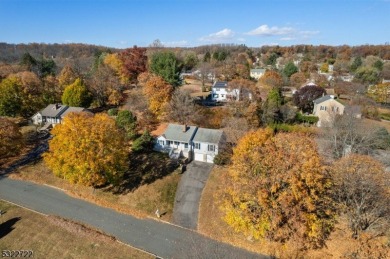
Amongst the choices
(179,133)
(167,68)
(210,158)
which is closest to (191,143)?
(179,133)

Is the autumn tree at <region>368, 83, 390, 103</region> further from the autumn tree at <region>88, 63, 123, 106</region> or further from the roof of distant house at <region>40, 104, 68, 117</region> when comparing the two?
the roof of distant house at <region>40, 104, 68, 117</region>

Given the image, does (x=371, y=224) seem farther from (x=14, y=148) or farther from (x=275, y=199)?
(x=14, y=148)

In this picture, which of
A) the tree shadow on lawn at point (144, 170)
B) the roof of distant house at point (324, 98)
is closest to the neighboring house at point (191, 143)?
the tree shadow on lawn at point (144, 170)

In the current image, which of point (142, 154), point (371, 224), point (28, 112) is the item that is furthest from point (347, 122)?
point (28, 112)

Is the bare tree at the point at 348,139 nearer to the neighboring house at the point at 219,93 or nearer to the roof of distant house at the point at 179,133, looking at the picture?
the roof of distant house at the point at 179,133

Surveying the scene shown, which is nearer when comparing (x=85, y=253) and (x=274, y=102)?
(x=85, y=253)
